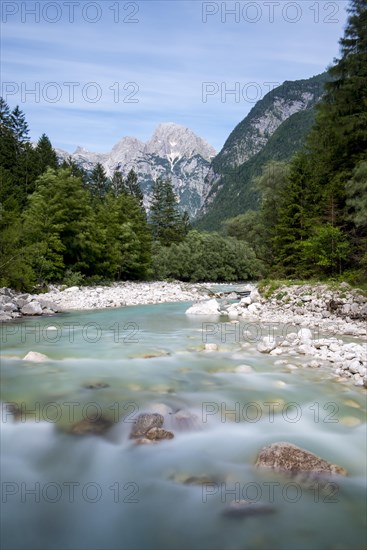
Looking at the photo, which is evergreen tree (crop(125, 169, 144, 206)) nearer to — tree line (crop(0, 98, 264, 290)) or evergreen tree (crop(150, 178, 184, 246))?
tree line (crop(0, 98, 264, 290))

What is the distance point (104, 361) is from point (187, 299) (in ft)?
66.6

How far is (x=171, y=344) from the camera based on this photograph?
11.4m

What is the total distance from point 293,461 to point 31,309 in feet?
49.2

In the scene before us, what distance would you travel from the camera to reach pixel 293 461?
4574mm

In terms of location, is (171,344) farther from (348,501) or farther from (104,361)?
(348,501)

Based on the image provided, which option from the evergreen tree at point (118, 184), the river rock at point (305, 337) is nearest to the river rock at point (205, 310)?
the river rock at point (305, 337)

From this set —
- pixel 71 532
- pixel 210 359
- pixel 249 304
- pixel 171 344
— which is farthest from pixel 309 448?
pixel 249 304

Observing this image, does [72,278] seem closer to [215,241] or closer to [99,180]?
[215,241]

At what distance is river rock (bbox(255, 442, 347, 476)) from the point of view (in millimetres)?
4523

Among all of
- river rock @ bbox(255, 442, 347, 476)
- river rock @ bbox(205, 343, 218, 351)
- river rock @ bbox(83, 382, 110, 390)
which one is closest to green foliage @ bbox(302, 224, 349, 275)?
river rock @ bbox(205, 343, 218, 351)

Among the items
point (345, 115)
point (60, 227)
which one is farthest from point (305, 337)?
point (60, 227)

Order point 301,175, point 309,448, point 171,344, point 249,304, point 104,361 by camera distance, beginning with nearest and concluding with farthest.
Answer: point 309,448, point 104,361, point 171,344, point 249,304, point 301,175

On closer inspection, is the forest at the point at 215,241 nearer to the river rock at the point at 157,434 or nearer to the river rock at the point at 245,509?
the river rock at the point at 157,434

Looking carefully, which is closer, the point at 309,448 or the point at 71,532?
the point at 71,532
